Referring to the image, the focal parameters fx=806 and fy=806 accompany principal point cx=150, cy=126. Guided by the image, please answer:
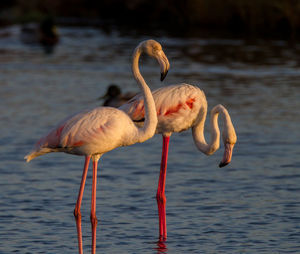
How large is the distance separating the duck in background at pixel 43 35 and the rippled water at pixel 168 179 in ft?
30.1

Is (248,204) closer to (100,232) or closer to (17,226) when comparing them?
(100,232)

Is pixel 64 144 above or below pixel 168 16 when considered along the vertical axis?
above

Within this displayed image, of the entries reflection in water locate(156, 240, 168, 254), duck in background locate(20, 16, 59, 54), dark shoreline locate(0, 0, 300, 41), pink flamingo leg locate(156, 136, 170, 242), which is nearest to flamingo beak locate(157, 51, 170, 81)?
pink flamingo leg locate(156, 136, 170, 242)

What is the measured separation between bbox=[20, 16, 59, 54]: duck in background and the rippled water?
9169 mm

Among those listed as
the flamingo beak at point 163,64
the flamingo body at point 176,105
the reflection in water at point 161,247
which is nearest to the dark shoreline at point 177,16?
the flamingo body at point 176,105

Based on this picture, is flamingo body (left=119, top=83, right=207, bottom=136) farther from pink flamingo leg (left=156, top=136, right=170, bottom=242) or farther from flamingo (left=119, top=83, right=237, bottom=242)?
pink flamingo leg (left=156, top=136, right=170, bottom=242)

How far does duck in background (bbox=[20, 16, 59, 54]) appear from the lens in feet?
96.3

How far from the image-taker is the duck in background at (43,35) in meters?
29.3

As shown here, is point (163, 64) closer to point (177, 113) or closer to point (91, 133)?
point (91, 133)

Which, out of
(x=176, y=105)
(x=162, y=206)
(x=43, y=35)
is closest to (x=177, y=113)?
(x=176, y=105)

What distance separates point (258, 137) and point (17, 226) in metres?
5.48

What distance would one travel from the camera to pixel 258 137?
12648mm

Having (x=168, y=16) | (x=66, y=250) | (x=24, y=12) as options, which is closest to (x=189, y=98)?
(x=66, y=250)

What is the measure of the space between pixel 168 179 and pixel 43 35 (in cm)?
2063
